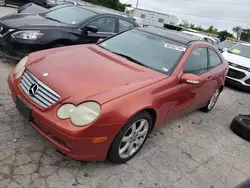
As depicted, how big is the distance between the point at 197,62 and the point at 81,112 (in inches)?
90.7

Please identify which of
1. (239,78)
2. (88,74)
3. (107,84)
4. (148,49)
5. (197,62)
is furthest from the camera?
(239,78)

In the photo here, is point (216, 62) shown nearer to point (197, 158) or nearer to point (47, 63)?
point (197, 158)

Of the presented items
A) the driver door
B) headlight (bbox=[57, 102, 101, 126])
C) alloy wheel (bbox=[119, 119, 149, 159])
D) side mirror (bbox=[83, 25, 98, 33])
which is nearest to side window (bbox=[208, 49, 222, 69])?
alloy wheel (bbox=[119, 119, 149, 159])

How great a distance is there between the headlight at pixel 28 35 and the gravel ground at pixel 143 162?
87cm

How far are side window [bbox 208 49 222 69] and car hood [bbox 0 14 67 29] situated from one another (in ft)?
10.1

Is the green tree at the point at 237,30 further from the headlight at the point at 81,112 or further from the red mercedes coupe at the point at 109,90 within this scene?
the headlight at the point at 81,112

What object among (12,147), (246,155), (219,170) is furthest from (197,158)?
(12,147)

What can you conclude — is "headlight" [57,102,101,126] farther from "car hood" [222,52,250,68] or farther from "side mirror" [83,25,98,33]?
"car hood" [222,52,250,68]

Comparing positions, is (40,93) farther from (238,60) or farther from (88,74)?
(238,60)

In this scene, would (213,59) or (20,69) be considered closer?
(20,69)

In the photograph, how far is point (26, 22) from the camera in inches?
193

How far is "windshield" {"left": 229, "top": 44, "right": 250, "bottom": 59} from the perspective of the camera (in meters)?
8.41

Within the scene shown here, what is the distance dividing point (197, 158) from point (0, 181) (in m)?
2.44

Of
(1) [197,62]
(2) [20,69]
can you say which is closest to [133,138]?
(2) [20,69]
